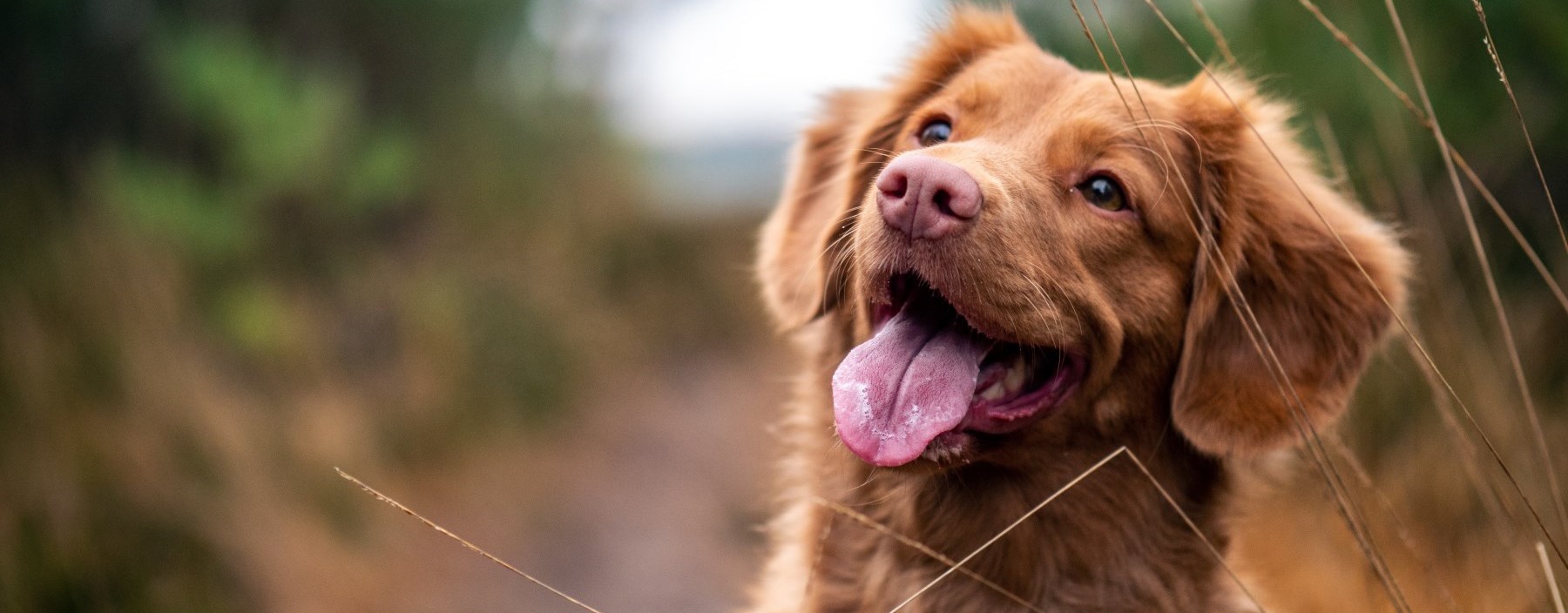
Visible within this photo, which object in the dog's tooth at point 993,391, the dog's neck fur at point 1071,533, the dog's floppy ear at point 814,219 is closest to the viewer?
the dog's tooth at point 993,391

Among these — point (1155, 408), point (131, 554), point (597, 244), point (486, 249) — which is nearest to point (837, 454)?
point (1155, 408)

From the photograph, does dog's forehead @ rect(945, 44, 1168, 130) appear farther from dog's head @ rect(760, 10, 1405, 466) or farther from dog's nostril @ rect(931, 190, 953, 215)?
dog's nostril @ rect(931, 190, 953, 215)

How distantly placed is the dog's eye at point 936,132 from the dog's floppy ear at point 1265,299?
0.56 metres

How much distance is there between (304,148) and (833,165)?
2.74 metres

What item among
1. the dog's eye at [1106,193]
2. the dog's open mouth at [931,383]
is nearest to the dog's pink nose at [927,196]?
the dog's open mouth at [931,383]

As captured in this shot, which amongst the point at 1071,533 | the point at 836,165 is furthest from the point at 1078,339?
the point at 836,165

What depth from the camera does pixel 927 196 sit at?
2.09 meters

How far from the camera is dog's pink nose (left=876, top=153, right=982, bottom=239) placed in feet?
6.76

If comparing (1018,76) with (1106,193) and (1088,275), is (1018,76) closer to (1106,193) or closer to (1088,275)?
(1106,193)

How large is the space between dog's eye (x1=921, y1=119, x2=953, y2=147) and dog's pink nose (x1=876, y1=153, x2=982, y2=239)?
24.1 inches

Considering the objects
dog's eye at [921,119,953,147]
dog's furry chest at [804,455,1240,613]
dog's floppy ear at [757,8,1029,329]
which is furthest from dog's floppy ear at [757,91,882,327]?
dog's furry chest at [804,455,1240,613]

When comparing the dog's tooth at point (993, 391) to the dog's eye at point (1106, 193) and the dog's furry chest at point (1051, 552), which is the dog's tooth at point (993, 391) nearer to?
the dog's furry chest at point (1051, 552)

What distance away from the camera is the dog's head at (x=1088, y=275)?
218 cm

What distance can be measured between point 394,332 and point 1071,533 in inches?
159
